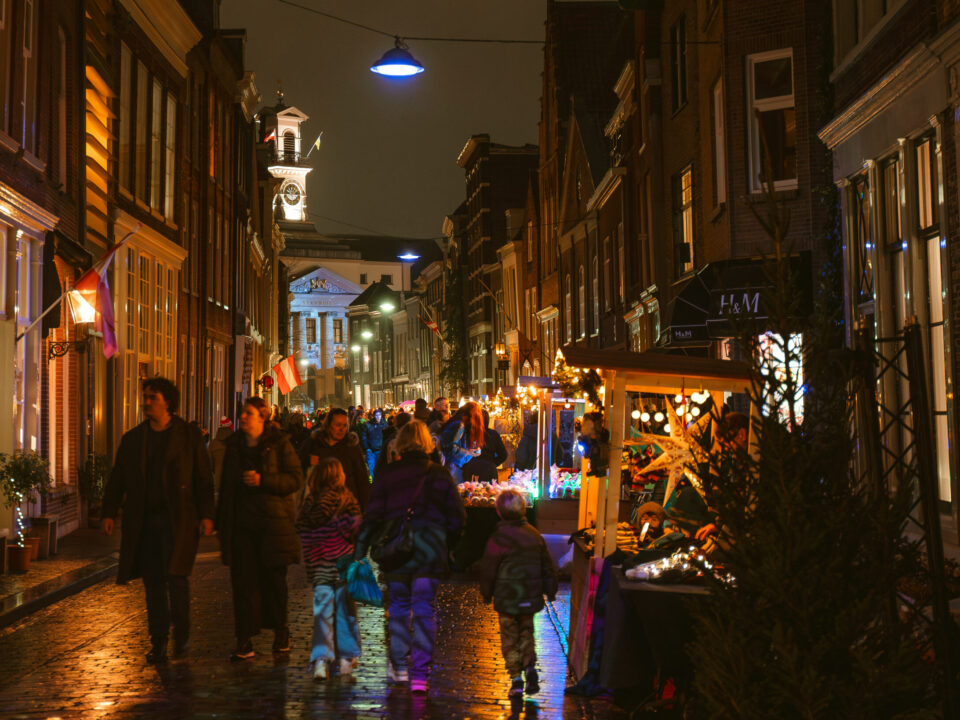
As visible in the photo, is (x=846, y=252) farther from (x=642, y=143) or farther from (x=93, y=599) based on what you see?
(x=642, y=143)

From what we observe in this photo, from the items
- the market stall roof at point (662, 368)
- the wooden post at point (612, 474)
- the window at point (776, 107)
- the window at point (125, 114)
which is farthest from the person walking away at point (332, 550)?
the window at point (125, 114)

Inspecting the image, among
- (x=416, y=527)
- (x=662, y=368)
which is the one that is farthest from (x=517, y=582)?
(x=662, y=368)

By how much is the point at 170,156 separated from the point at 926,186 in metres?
20.6

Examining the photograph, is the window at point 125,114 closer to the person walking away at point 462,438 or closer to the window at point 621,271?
the person walking away at point 462,438

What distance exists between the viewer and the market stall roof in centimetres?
822

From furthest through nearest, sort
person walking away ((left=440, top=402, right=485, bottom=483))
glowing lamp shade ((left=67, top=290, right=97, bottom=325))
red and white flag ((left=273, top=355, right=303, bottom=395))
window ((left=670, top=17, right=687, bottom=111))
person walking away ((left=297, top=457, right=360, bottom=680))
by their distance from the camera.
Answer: red and white flag ((left=273, top=355, right=303, bottom=395)) < window ((left=670, top=17, right=687, bottom=111)) < glowing lamp shade ((left=67, top=290, right=97, bottom=325)) < person walking away ((left=440, top=402, right=485, bottom=483)) < person walking away ((left=297, top=457, right=360, bottom=680))

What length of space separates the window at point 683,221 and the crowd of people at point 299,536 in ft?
52.4

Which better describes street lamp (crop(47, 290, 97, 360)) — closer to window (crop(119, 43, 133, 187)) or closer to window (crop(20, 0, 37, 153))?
window (crop(20, 0, 37, 153))

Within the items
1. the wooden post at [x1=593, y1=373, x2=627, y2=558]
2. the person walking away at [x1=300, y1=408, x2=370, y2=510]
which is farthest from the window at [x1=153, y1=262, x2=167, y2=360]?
the wooden post at [x1=593, y1=373, x2=627, y2=558]

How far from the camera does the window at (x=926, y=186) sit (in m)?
12.3

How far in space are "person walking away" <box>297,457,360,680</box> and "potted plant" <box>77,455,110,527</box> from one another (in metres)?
11.5

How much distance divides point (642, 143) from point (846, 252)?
13674 mm

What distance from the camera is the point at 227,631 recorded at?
→ 10250mm

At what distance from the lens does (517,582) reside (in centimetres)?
806
